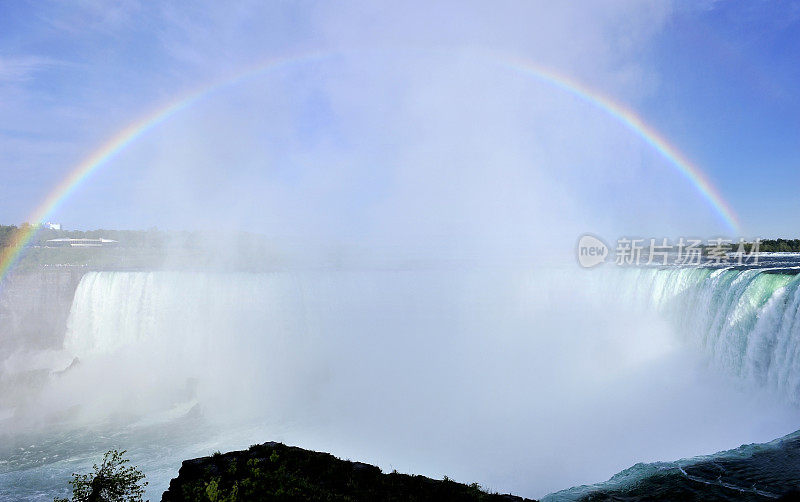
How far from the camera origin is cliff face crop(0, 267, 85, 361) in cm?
3478

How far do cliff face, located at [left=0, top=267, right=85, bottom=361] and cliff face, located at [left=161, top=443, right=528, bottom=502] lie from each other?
3411cm

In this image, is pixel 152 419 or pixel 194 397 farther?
pixel 194 397

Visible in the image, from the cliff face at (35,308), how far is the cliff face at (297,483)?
34113mm

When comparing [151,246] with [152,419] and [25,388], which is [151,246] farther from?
[152,419]

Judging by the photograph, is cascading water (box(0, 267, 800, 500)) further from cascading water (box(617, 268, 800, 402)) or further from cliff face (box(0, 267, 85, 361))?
cliff face (box(0, 267, 85, 361))

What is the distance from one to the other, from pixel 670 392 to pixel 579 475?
8.41 metres

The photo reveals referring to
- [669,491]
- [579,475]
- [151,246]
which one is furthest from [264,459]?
[151,246]

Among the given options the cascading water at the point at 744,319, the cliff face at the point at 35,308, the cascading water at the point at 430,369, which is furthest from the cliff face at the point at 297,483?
the cliff face at the point at 35,308

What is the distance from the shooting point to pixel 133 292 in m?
32.9

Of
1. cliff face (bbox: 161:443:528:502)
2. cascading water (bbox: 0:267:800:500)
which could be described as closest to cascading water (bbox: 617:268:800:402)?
cascading water (bbox: 0:267:800:500)

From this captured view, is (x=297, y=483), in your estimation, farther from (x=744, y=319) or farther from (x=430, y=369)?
(x=430, y=369)

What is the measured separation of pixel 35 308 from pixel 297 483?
3908 centimetres

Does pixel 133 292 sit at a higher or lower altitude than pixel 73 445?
higher

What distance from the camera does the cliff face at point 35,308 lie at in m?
34.8
